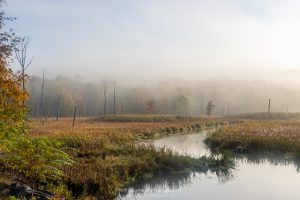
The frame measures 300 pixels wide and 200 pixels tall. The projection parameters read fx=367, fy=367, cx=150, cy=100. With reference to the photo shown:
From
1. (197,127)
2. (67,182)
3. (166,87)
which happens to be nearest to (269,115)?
(197,127)

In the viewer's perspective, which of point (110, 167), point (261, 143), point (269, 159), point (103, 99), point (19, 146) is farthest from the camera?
point (103, 99)

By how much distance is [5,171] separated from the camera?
13023 mm

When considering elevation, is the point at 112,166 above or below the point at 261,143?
below

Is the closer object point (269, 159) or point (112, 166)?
point (112, 166)

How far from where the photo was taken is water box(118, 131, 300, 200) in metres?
14.7

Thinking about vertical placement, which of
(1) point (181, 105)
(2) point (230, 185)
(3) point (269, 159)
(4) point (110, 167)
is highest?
(1) point (181, 105)

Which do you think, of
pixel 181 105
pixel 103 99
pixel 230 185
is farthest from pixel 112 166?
pixel 103 99

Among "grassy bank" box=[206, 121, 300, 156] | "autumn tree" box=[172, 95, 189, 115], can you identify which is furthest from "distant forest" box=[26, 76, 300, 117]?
"grassy bank" box=[206, 121, 300, 156]

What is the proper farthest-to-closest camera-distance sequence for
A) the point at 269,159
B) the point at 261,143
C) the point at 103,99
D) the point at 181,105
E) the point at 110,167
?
the point at 103,99 < the point at 181,105 < the point at 261,143 < the point at 269,159 < the point at 110,167

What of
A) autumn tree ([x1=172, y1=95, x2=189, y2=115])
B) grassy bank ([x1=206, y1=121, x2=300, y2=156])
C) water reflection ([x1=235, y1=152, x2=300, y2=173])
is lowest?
water reflection ([x1=235, y1=152, x2=300, y2=173])

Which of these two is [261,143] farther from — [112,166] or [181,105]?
[181,105]

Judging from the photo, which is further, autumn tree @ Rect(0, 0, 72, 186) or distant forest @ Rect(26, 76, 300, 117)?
distant forest @ Rect(26, 76, 300, 117)

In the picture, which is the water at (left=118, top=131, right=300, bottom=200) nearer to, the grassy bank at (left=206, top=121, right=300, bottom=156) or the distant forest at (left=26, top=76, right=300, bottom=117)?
the grassy bank at (left=206, top=121, right=300, bottom=156)

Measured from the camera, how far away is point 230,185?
16.6 meters
